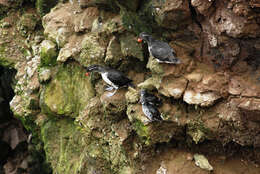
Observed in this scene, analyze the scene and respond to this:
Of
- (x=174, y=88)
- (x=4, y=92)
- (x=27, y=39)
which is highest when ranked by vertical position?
(x=174, y=88)

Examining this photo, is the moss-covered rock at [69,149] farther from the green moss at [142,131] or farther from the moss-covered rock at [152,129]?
the moss-covered rock at [152,129]

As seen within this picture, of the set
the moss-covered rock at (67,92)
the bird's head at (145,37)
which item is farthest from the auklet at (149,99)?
the moss-covered rock at (67,92)

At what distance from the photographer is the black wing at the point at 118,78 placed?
23.4ft

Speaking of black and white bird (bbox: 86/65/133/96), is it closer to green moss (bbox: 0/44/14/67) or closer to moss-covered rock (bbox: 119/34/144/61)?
moss-covered rock (bbox: 119/34/144/61)

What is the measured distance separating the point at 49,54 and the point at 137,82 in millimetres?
Answer: 4352

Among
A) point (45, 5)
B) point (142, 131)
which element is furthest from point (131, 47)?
point (45, 5)

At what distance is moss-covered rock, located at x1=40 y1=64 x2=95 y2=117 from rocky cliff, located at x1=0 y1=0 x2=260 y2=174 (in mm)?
38

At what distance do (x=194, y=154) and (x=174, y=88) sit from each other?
1780 mm

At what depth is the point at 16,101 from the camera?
10.9 m

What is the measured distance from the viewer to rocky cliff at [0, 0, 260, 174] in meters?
5.55

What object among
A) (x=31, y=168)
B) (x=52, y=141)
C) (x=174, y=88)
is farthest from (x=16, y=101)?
(x=174, y=88)

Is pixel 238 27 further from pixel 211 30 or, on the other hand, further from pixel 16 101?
pixel 16 101


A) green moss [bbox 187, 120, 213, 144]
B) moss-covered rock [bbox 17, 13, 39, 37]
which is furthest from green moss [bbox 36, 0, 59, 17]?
green moss [bbox 187, 120, 213, 144]

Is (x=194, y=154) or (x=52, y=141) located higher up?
(x=194, y=154)
